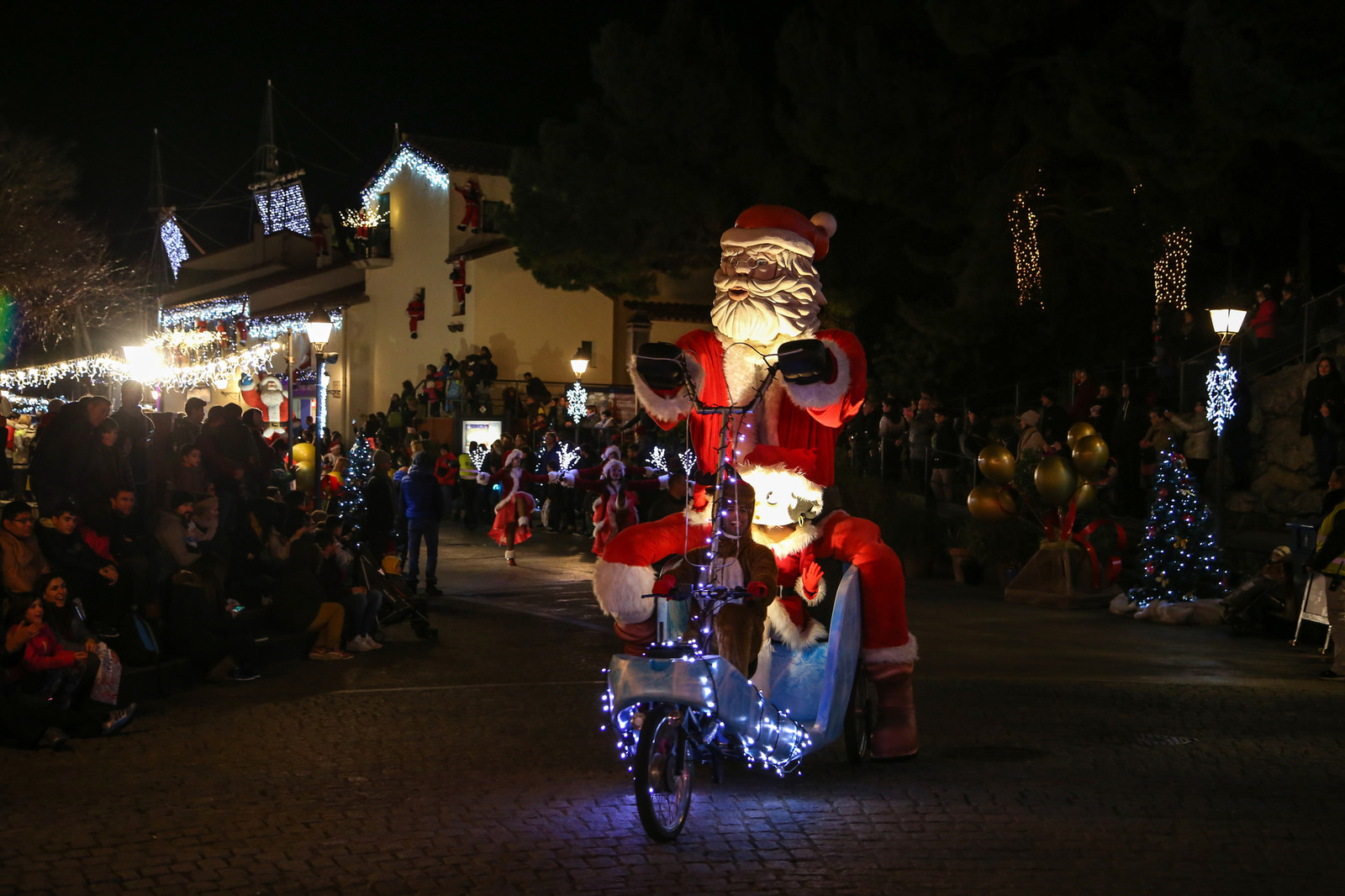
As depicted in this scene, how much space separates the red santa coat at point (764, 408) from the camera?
280 inches

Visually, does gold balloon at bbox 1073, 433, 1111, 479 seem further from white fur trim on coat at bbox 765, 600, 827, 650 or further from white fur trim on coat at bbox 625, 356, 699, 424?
white fur trim on coat at bbox 625, 356, 699, 424

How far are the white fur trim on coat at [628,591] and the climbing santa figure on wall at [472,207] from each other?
30659 mm

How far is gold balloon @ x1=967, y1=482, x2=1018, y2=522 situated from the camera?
15.9m

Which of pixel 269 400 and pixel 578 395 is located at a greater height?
pixel 578 395

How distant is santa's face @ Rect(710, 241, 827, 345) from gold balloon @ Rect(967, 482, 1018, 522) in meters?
9.02

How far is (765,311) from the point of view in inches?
288

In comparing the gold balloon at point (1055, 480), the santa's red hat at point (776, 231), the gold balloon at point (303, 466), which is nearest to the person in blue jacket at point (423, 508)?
the gold balloon at point (303, 466)

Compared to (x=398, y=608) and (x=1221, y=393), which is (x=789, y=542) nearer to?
(x=398, y=608)

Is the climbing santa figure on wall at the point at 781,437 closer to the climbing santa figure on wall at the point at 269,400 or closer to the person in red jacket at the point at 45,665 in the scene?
the person in red jacket at the point at 45,665

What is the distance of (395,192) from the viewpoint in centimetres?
4031

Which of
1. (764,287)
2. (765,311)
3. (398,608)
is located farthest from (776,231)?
(398,608)

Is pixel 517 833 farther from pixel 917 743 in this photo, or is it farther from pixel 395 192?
pixel 395 192

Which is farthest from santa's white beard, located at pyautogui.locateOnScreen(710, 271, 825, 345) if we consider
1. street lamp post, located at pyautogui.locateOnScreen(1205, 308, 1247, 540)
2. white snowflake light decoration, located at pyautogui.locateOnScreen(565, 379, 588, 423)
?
white snowflake light decoration, located at pyautogui.locateOnScreen(565, 379, 588, 423)

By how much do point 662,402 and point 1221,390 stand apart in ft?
40.8
